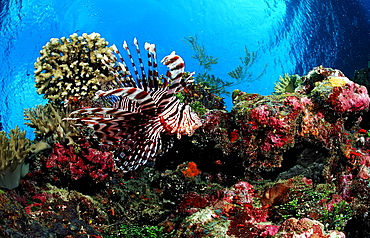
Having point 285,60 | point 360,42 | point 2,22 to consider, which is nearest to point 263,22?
point 285,60

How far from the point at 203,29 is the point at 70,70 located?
Answer: 36348 millimetres

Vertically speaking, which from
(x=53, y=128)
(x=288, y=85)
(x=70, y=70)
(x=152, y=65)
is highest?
(x=288, y=85)

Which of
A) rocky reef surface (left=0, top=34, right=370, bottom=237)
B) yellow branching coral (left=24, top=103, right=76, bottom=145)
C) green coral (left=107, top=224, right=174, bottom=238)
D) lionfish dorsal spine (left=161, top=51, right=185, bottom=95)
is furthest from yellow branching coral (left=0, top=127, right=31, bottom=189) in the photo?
lionfish dorsal spine (left=161, top=51, right=185, bottom=95)

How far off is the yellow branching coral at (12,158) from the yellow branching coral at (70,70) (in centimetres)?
140

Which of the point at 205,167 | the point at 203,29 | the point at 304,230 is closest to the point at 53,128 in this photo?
the point at 205,167

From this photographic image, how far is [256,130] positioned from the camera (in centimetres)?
444

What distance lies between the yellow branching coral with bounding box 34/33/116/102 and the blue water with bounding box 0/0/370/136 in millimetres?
16935

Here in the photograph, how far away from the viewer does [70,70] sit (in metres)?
5.54

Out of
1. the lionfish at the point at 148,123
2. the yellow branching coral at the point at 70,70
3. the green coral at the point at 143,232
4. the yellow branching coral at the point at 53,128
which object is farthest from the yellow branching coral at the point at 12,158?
the green coral at the point at 143,232

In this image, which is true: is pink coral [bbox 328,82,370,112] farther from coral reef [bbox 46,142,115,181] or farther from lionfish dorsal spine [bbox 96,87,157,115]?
coral reef [bbox 46,142,115,181]

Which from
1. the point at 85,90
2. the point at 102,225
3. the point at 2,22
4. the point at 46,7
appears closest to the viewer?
the point at 102,225

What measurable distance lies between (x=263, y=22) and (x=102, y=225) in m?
37.9

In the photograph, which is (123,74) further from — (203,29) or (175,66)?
(203,29)

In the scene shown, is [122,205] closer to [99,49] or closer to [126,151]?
[126,151]
